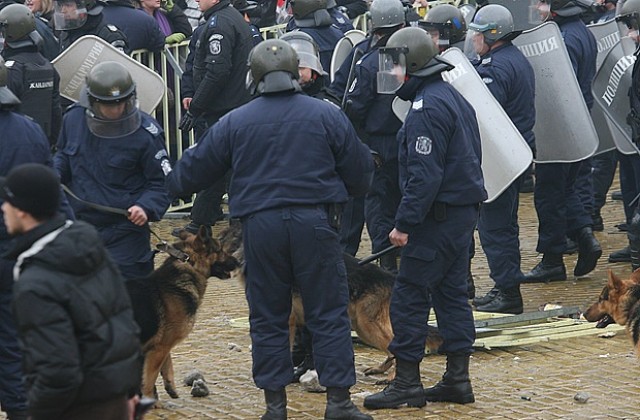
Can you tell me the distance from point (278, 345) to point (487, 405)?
140cm

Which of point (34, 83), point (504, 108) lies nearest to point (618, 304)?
point (504, 108)

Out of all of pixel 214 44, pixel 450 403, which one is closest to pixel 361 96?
pixel 214 44

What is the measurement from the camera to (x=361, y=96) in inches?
396

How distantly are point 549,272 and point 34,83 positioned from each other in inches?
177

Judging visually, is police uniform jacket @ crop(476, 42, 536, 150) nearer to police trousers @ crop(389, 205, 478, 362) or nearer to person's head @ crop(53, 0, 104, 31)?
police trousers @ crop(389, 205, 478, 362)

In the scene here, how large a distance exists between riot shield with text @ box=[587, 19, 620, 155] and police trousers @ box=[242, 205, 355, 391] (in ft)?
17.0

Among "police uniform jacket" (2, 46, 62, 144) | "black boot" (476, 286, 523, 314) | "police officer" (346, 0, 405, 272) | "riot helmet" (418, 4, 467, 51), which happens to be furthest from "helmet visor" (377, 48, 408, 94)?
"police uniform jacket" (2, 46, 62, 144)

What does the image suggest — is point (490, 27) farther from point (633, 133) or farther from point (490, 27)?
point (633, 133)

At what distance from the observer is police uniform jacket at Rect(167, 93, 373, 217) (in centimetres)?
685

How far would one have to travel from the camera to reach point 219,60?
11.9 m

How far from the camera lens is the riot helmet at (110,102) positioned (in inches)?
285

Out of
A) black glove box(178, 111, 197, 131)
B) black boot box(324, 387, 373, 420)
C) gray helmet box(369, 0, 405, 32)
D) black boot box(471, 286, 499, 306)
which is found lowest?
black boot box(471, 286, 499, 306)

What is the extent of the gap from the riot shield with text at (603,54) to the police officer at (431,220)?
4.19 metres

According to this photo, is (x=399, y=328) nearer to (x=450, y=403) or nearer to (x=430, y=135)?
(x=450, y=403)
